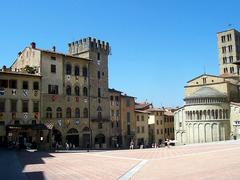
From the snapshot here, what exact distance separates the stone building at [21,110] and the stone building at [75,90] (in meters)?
1.55

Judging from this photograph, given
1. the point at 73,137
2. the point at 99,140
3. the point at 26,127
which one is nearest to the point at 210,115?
the point at 99,140

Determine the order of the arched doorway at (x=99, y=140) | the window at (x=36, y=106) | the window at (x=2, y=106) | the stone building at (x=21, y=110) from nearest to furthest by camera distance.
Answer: the stone building at (x=21, y=110) → the window at (x=2, y=106) → the window at (x=36, y=106) → the arched doorway at (x=99, y=140)

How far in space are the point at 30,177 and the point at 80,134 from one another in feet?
123

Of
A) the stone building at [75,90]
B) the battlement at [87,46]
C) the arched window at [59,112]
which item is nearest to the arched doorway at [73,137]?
Result: the stone building at [75,90]

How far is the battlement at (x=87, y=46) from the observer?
6378cm

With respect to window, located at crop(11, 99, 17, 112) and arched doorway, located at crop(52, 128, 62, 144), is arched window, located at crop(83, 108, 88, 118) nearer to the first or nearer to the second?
arched doorway, located at crop(52, 128, 62, 144)

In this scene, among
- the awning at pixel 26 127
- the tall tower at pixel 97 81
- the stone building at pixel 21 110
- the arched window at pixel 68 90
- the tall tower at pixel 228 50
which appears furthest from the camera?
the tall tower at pixel 228 50

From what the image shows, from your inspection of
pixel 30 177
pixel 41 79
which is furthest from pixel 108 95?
pixel 30 177

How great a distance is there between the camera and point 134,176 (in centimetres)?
2059

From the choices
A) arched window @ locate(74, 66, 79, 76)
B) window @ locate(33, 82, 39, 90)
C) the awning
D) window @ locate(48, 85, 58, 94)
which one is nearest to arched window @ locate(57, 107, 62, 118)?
window @ locate(48, 85, 58, 94)

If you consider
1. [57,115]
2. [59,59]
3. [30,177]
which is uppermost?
[59,59]

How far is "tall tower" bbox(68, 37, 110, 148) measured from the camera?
61469 mm

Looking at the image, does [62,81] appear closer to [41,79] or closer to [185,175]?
[41,79]

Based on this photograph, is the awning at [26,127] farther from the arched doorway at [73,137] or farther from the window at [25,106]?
the arched doorway at [73,137]
